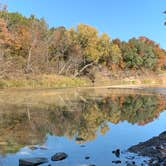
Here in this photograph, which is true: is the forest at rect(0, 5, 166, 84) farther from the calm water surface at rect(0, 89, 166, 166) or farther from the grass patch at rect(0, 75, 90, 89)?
the calm water surface at rect(0, 89, 166, 166)

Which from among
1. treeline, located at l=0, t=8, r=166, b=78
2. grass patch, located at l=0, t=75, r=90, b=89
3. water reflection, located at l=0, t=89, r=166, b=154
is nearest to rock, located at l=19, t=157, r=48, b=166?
water reflection, located at l=0, t=89, r=166, b=154

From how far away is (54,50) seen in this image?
64.8 meters

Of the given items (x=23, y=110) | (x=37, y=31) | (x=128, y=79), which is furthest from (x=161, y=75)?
(x=23, y=110)

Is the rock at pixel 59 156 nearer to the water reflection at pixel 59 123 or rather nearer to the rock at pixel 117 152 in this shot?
the rock at pixel 117 152

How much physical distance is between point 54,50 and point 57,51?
604 millimetres

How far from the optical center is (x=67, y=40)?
6488 centimetres

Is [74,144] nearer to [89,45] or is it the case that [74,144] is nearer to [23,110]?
[23,110]

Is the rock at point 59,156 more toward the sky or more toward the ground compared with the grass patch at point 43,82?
more toward the ground

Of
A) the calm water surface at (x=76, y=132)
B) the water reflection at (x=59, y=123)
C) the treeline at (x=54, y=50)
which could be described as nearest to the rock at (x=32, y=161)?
the calm water surface at (x=76, y=132)

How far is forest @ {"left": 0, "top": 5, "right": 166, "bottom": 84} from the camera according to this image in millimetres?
51375

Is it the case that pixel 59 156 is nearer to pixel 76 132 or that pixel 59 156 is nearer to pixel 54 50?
A: pixel 76 132

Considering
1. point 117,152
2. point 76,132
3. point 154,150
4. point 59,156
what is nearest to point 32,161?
point 59,156

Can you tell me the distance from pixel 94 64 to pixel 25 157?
2382 inches

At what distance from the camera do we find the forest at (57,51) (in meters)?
51.4
